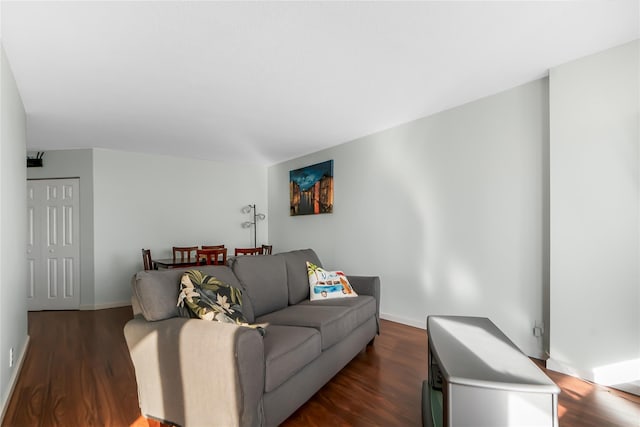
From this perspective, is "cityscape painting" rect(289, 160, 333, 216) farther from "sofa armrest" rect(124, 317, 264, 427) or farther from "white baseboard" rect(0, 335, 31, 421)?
"white baseboard" rect(0, 335, 31, 421)

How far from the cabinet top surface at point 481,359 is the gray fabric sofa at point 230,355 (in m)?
0.76

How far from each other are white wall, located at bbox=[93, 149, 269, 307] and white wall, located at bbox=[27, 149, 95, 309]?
78 millimetres

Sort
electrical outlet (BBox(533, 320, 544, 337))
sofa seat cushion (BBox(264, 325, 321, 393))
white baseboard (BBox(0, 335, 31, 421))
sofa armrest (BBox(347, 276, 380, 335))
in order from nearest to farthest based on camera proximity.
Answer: sofa seat cushion (BBox(264, 325, 321, 393))
white baseboard (BBox(0, 335, 31, 421))
electrical outlet (BBox(533, 320, 544, 337))
sofa armrest (BBox(347, 276, 380, 335))

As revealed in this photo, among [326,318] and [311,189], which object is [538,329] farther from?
[311,189]

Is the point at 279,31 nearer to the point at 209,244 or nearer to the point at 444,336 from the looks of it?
the point at 444,336

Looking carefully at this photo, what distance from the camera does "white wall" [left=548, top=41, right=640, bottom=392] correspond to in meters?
2.11

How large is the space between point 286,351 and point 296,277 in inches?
47.9

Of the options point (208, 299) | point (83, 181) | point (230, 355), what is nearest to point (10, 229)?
point (208, 299)

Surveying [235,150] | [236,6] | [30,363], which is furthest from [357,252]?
[30,363]

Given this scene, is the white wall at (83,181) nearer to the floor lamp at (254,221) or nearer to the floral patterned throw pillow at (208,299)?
the floor lamp at (254,221)

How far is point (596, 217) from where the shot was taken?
2250mm

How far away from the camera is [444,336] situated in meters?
1.74

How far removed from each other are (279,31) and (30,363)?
11.0ft

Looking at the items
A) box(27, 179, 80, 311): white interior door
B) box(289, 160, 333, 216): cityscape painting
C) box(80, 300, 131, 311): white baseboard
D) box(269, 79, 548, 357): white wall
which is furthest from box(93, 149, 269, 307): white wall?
box(269, 79, 548, 357): white wall
